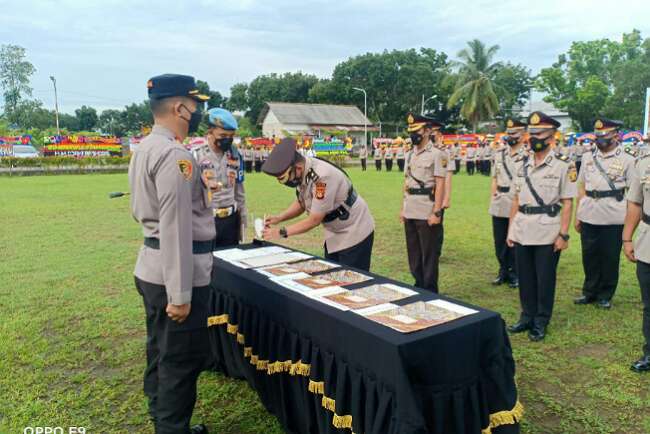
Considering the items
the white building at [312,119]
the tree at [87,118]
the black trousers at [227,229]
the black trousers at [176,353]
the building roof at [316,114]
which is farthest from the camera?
the tree at [87,118]

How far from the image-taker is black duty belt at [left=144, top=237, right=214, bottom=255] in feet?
7.50

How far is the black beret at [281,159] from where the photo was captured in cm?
311

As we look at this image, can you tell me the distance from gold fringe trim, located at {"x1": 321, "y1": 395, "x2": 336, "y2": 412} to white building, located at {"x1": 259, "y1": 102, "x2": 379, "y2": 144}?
156 feet

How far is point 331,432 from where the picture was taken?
2.35 metres

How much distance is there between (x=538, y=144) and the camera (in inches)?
153

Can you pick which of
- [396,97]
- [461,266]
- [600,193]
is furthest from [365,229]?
[396,97]

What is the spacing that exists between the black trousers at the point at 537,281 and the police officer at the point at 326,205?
59.0 inches

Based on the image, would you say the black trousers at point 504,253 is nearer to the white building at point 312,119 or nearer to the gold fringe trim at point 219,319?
the gold fringe trim at point 219,319

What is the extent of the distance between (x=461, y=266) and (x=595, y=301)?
1.76 metres

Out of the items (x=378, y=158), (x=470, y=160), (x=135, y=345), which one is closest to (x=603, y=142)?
(x=135, y=345)

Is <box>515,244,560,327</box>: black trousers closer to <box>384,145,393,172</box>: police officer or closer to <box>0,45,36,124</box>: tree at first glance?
<box>384,145,393,172</box>: police officer

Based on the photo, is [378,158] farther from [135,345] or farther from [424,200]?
[135,345]

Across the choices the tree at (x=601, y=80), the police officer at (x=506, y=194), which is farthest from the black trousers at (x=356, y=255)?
the tree at (x=601, y=80)

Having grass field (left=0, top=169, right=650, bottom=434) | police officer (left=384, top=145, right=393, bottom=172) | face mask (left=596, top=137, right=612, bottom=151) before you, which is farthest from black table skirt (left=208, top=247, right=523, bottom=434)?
police officer (left=384, top=145, right=393, bottom=172)
